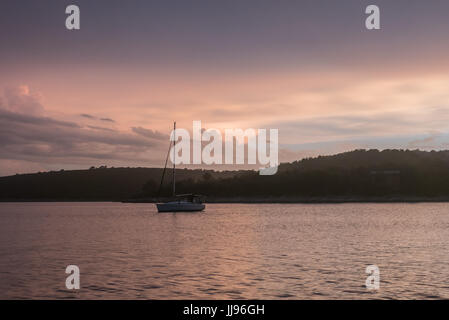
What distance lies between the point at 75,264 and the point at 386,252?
26.9 metres

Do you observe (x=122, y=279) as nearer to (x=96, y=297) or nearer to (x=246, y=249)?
(x=96, y=297)

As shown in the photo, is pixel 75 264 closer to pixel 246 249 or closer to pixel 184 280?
pixel 184 280

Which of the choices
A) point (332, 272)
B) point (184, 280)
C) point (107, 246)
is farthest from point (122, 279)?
point (107, 246)

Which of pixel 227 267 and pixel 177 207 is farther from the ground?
pixel 177 207

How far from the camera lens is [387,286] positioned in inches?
1096

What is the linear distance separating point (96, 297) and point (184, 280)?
624cm

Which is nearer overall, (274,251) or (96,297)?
(96,297)

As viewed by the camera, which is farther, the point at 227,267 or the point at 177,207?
the point at 177,207

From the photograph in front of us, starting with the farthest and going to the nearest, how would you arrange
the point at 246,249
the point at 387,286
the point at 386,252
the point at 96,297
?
the point at 246,249
the point at 386,252
the point at 387,286
the point at 96,297

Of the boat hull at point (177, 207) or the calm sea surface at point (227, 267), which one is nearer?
the calm sea surface at point (227, 267)

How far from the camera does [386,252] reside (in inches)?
1790

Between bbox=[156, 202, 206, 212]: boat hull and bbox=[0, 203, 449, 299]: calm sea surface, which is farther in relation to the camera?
bbox=[156, 202, 206, 212]: boat hull
